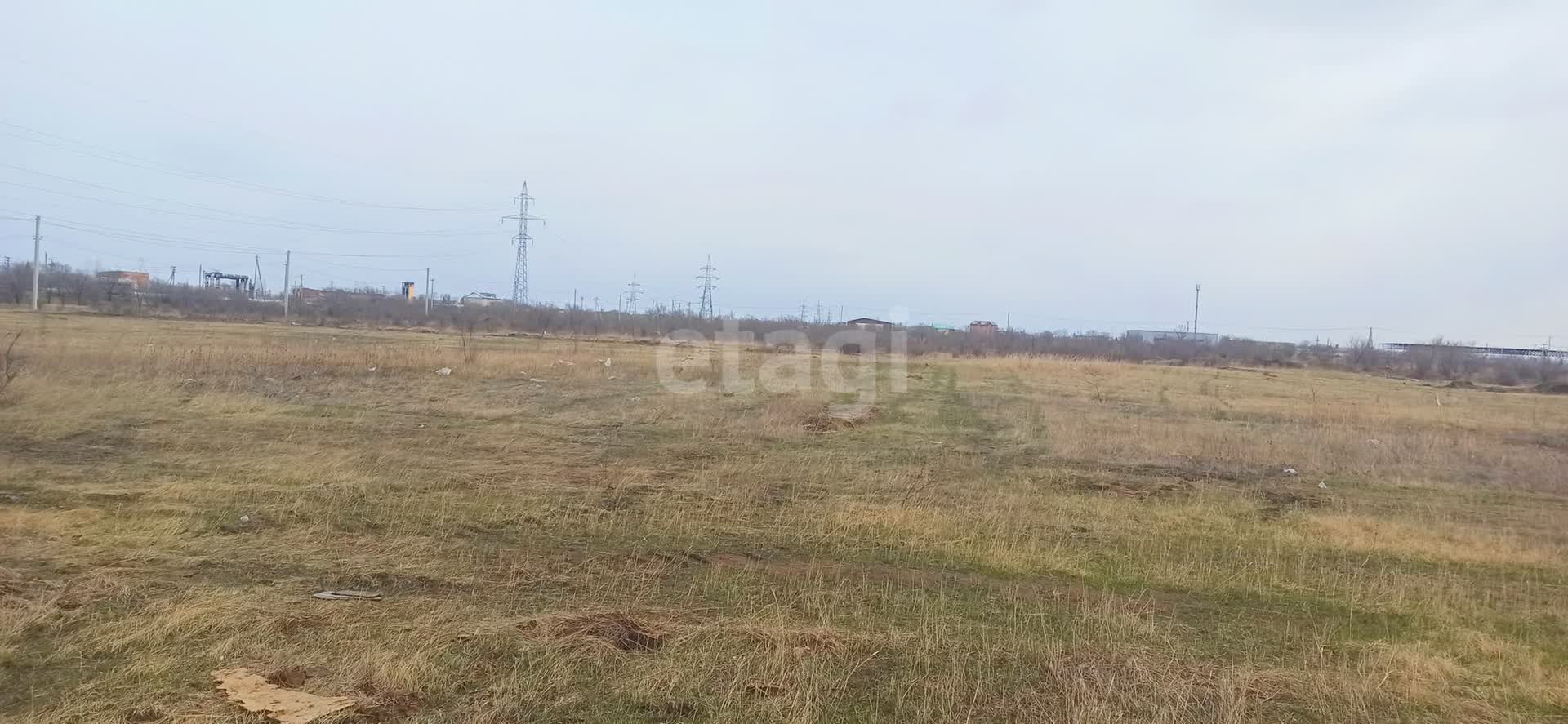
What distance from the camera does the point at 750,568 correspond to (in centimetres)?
689

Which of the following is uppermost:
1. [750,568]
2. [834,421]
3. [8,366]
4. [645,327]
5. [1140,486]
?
[645,327]

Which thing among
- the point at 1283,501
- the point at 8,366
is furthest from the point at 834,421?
the point at 8,366

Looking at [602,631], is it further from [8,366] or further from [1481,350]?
[1481,350]

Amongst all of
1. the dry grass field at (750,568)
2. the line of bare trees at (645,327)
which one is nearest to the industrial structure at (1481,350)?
the line of bare trees at (645,327)

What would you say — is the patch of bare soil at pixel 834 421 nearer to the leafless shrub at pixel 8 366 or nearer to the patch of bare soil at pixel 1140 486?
the patch of bare soil at pixel 1140 486

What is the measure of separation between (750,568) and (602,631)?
2.03 m

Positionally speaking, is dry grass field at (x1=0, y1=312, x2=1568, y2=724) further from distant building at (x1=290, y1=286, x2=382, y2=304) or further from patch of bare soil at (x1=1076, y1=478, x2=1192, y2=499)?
distant building at (x1=290, y1=286, x2=382, y2=304)

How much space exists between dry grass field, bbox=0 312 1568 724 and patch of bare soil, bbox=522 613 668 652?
0.08ft

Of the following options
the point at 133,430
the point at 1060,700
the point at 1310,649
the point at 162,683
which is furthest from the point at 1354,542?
the point at 133,430

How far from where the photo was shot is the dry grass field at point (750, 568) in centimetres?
442

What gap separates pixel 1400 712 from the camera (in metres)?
4.49

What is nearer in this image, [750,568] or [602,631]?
[602,631]

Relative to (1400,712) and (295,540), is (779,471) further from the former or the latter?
(1400,712)

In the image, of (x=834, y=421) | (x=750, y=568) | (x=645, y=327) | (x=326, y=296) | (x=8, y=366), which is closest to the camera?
(x=750, y=568)
